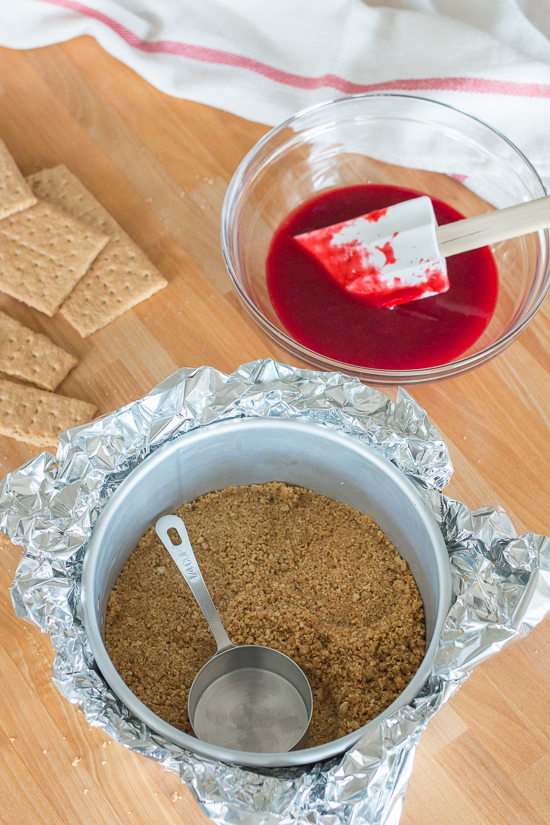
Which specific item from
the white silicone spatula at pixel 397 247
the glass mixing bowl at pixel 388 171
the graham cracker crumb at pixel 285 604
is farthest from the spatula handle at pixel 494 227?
→ the graham cracker crumb at pixel 285 604

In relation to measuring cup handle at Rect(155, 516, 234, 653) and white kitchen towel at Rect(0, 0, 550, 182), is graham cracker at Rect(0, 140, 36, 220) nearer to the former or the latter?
white kitchen towel at Rect(0, 0, 550, 182)

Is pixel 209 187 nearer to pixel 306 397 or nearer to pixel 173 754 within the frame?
pixel 306 397

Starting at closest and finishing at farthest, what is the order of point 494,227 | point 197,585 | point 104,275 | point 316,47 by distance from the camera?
point 197,585, point 494,227, point 104,275, point 316,47

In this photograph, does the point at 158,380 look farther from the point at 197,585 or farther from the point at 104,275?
the point at 197,585

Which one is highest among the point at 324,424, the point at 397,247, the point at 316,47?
the point at 316,47

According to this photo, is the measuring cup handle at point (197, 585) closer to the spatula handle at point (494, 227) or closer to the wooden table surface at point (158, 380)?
the wooden table surface at point (158, 380)

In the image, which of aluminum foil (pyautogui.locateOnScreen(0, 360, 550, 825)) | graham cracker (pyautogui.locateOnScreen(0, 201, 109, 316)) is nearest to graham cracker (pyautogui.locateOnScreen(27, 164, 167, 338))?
graham cracker (pyautogui.locateOnScreen(0, 201, 109, 316))

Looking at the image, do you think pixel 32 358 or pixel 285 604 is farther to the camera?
pixel 32 358

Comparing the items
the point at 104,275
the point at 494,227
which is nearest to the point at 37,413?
the point at 104,275
